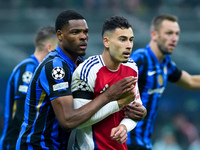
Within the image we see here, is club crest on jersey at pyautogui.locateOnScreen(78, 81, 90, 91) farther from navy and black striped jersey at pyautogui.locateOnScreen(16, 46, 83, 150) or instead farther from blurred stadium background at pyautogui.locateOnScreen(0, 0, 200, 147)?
blurred stadium background at pyautogui.locateOnScreen(0, 0, 200, 147)

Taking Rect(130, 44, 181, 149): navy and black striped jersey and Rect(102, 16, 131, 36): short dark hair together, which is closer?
Rect(102, 16, 131, 36): short dark hair

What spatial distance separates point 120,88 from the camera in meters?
3.93

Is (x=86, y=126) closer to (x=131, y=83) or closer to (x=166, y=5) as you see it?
(x=131, y=83)

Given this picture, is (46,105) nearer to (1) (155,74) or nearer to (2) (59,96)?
(2) (59,96)

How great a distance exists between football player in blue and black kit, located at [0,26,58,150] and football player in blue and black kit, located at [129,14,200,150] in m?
1.23

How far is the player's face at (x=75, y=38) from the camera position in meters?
4.27

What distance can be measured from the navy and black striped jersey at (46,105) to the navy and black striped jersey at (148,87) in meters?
1.95

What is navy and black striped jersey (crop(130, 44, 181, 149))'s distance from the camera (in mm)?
6098

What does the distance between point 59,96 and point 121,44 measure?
2.41 feet

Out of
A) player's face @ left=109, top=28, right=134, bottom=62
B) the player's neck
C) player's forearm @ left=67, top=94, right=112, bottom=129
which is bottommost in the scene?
player's forearm @ left=67, top=94, right=112, bottom=129

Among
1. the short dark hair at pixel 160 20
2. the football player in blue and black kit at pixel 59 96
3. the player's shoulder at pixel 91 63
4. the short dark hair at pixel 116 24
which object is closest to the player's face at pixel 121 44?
the short dark hair at pixel 116 24

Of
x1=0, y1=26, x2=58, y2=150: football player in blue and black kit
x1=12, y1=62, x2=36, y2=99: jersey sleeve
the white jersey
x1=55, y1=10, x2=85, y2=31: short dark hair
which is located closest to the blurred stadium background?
x1=0, y1=26, x2=58, y2=150: football player in blue and black kit

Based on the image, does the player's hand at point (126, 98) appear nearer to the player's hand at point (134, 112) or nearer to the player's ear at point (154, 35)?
the player's hand at point (134, 112)

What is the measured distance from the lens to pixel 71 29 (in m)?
4.28
